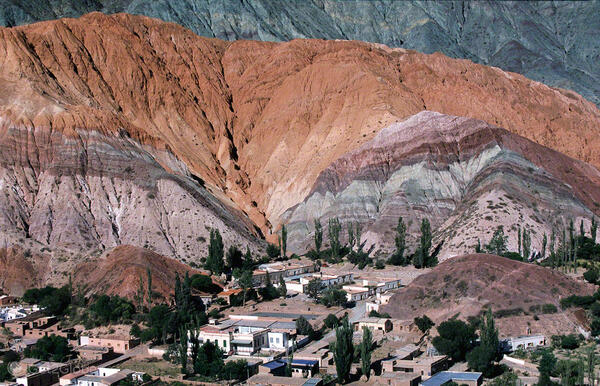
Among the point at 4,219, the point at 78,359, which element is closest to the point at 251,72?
the point at 4,219

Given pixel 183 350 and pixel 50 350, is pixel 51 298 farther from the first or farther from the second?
pixel 183 350

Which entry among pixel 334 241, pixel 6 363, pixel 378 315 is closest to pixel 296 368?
pixel 378 315

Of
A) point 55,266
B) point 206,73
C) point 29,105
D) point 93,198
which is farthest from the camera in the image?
point 206,73

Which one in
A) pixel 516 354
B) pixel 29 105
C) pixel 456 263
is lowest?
pixel 516 354

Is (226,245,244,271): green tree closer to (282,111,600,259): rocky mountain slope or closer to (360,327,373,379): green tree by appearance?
(282,111,600,259): rocky mountain slope

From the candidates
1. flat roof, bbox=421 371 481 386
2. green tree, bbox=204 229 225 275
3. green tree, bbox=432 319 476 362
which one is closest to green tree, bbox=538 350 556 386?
flat roof, bbox=421 371 481 386

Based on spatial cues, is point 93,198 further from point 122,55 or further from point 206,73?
point 206,73

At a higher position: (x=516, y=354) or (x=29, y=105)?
(x=29, y=105)

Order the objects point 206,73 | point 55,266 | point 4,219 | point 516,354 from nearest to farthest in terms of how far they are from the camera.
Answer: point 516,354, point 55,266, point 4,219, point 206,73
